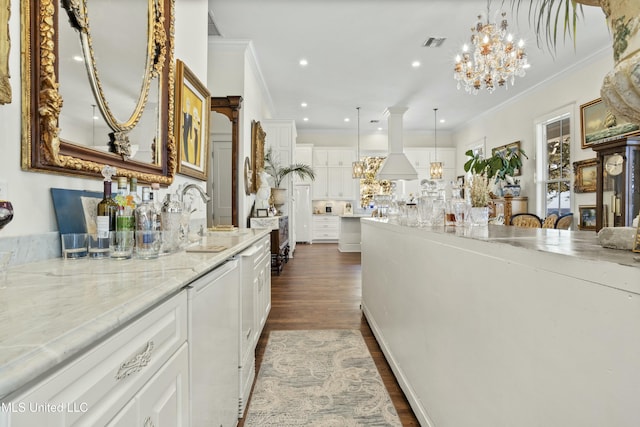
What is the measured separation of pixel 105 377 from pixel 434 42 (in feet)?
16.9

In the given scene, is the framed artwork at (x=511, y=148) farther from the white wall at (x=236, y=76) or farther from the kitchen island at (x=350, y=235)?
the white wall at (x=236, y=76)

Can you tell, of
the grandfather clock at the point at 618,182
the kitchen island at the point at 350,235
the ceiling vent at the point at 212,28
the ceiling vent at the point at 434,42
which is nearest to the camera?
the grandfather clock at the point at 618,182

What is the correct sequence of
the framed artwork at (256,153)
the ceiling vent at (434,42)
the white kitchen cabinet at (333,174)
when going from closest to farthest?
the ceiling vent at (434,42)
the framed artwork at (256,153)
the white kitchen cabinet at (333,174)

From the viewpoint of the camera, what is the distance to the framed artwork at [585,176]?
4.78 metres

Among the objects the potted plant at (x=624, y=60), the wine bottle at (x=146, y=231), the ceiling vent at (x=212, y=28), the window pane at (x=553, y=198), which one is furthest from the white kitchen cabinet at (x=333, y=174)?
the potted plant at (x=624, y=60)

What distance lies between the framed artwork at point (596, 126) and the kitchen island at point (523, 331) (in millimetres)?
4600

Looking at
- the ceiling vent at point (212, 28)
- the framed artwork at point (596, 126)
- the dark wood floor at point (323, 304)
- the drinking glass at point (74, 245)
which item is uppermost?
the ceiling vent at point (212, 28)

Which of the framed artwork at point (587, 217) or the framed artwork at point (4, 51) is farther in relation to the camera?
the framed artwork at point (587, 217)

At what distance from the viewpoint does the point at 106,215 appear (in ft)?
3.93

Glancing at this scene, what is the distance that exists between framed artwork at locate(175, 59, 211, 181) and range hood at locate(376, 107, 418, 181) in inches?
185

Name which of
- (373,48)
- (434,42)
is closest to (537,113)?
(434,42)

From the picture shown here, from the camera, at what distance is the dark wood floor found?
2189 millimetres

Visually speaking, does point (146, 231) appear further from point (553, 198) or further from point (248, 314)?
point (553, 198)

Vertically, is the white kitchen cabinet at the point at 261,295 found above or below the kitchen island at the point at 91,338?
below
